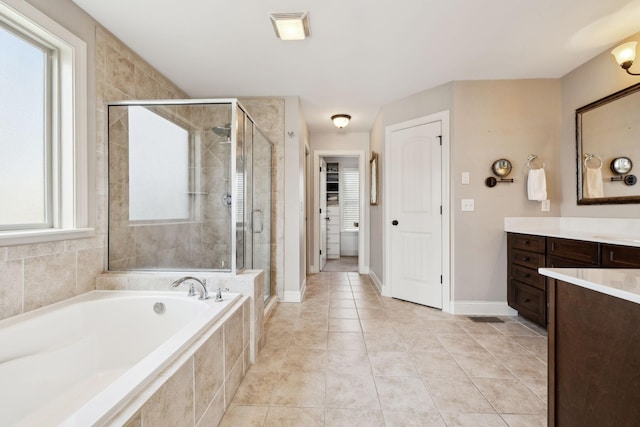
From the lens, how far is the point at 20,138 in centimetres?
160

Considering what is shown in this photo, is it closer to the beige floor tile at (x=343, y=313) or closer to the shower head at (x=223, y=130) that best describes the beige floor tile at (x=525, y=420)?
the beige floor tile at (x=343, y=313)

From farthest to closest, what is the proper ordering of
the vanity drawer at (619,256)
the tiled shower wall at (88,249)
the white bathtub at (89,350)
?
Result: the vanity drawer at (619,256), the tiled shower wall at (88,249), the white bathtub at (89,350)

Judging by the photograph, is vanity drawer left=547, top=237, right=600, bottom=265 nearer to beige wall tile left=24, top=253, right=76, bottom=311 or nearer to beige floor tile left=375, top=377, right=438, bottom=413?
beige floor tile left=375, top=377, right=438, bottom=413

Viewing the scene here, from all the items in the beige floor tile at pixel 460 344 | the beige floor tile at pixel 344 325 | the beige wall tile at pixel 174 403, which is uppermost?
the beige wall tile at pixel 174 403

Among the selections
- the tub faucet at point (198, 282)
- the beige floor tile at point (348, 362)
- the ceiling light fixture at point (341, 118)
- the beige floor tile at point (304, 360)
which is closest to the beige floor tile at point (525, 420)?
the beige floor tile at point (348, 362)

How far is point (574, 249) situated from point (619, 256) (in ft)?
1.04

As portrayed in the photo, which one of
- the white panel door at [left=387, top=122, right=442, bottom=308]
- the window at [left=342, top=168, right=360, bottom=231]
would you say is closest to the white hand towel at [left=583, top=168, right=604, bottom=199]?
the white panel door at [left=387, top=122, right=442, bottom=308]

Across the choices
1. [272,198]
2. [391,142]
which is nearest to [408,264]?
[391,142]

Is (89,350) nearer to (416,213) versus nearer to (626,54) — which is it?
(416,213)

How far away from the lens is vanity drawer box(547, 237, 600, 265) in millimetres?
1913

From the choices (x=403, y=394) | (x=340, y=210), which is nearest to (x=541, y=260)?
(x=403, y=394)

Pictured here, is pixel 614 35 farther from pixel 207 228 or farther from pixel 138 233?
pixel 138 233

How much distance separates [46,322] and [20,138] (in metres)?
1.03

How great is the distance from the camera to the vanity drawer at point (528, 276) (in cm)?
234
